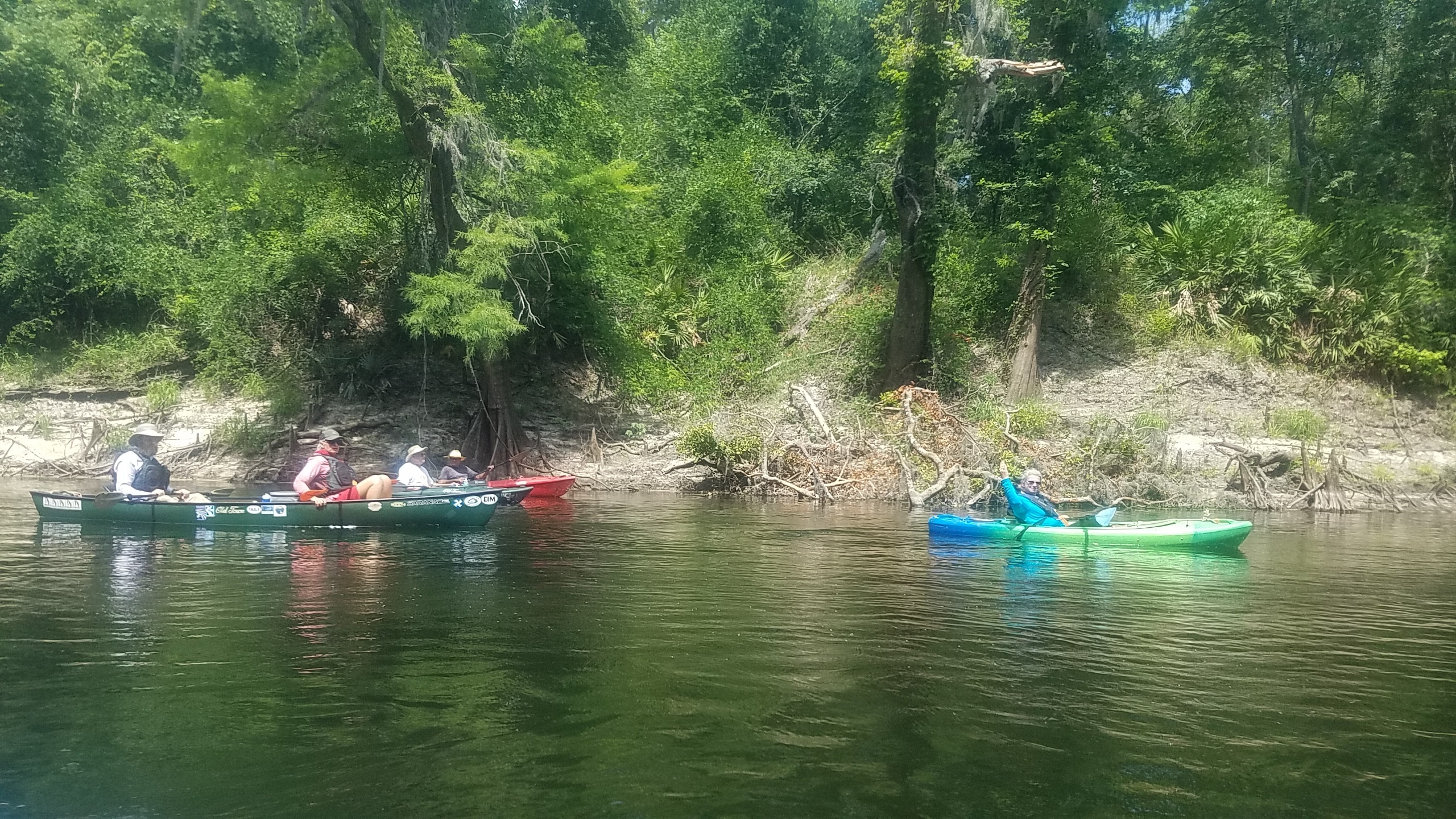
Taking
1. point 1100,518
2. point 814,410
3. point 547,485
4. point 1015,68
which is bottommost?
point 1100,518

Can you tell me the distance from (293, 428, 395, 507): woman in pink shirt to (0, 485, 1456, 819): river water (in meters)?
2.29

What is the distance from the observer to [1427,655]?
8.19m

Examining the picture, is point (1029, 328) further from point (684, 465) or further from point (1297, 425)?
point (684, 465)

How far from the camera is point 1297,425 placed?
21.1 metres

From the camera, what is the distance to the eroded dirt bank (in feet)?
63.2

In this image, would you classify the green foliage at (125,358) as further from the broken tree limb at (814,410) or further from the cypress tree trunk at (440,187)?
the broken tree limb at (814,410)

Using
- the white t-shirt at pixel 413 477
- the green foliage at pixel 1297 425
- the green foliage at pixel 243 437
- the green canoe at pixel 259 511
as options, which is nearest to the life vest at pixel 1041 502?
the green canoe at pixel 259 511

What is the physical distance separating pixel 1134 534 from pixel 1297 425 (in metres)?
9.73

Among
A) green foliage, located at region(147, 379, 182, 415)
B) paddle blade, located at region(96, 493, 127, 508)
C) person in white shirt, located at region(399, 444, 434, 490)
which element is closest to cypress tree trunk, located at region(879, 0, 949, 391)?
person in white shirt, located at region(399, 444, 434, 490)

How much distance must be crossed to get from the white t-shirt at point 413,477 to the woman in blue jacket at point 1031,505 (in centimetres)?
901

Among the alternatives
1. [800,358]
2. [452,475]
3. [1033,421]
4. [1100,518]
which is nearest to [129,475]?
[452,475]

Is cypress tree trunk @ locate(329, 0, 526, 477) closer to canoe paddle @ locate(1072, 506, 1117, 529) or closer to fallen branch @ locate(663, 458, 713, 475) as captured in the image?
fallen branch @ locate(663, 458, 713, 475)

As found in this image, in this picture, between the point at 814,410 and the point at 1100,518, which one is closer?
the point at 1100,518

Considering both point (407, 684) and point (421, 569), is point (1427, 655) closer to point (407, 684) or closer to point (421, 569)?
point (407, 684)
